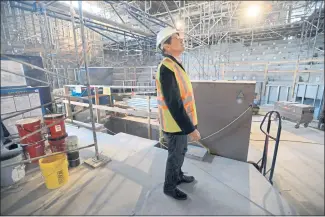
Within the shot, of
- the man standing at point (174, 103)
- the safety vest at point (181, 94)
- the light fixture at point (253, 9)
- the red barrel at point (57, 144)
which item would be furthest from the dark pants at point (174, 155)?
the light fixture at point (253, 9)

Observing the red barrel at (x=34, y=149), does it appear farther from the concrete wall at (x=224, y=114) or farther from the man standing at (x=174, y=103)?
the concrete wall at (x=224, y=114)

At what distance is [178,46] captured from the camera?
1.55 meters

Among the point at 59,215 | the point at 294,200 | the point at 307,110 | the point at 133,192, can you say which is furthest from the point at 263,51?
the point at 59,215

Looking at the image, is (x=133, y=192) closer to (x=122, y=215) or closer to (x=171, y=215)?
(x=122, y=215)

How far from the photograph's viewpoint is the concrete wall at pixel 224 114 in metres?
2.25

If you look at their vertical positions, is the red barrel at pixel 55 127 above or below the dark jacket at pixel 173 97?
below

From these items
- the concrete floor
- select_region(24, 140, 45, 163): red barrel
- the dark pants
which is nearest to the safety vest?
the dark pants

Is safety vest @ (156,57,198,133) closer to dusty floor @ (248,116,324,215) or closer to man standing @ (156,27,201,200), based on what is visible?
man standing @ (156,27,201,200)

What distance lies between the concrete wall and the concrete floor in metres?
0.24

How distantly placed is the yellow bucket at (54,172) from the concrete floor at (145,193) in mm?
77

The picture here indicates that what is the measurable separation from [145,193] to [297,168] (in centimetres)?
292

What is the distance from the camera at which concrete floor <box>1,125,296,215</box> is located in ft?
5.05

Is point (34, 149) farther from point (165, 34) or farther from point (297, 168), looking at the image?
point (297, 168)

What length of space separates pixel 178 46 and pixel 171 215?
162cm
